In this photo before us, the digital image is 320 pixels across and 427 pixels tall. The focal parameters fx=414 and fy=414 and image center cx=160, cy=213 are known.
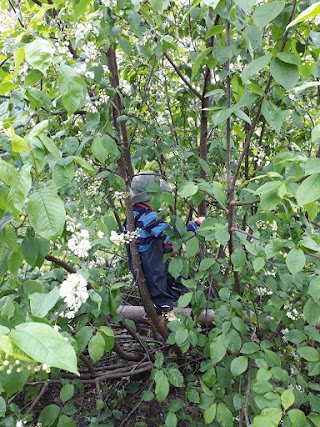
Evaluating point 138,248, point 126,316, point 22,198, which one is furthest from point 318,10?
point 126,316

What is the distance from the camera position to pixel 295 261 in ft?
4.44

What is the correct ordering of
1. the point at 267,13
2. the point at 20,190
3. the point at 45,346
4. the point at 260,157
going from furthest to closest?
the point at 260,157
the point at 267,13
the point at 20,190
the point at 45,346

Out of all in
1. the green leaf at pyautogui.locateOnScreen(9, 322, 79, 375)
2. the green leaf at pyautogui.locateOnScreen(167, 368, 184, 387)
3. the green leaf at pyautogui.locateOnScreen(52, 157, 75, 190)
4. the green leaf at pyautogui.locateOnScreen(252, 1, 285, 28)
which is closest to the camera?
the green leaf at pyautogui.locateOnScreen(9, 322, 79, 375)

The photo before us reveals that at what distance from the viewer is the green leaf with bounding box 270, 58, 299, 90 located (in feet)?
3.85

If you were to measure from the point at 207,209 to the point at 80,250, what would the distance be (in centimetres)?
176

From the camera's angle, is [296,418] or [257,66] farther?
[296,418]

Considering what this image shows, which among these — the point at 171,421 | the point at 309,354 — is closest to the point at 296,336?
the point at 309,354

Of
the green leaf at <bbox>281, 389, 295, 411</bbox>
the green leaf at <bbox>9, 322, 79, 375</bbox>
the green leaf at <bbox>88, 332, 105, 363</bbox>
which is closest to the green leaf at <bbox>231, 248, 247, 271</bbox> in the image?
the green leaf at <bbox>281, 389, 295, 411</bbox>

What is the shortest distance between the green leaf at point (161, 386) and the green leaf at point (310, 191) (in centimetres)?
127

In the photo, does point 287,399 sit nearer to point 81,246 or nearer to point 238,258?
point 238,258

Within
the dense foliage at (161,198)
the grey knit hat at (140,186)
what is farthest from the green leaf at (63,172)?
the grey knit hat at (140,186)

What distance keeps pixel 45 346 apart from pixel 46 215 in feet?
1.49

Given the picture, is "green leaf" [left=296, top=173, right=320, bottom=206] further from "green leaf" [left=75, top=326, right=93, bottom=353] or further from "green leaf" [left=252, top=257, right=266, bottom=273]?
"green leaf" [left=75, top=326, right=93, bottom=353]

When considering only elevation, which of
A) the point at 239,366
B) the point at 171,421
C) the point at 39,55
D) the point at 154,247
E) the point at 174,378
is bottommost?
the point at 171,421
